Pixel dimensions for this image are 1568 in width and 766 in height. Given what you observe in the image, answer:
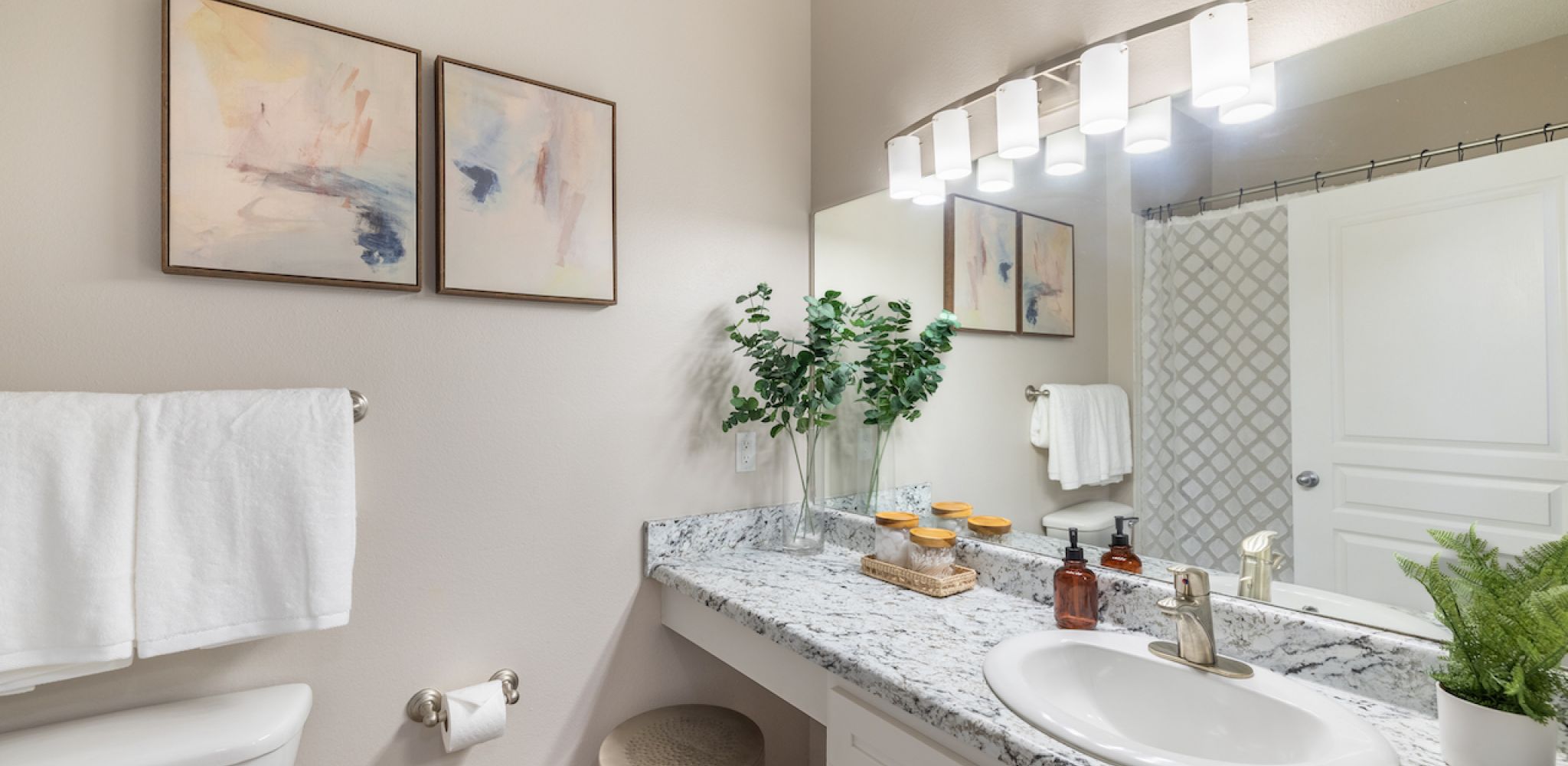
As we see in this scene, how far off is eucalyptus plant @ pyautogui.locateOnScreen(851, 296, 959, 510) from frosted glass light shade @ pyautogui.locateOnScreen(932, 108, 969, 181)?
12.5 inches

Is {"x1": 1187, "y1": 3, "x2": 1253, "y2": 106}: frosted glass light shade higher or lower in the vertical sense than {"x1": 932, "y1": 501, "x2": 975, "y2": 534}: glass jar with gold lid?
higher

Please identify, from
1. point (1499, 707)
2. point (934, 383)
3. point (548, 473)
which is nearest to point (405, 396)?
point (548, 473)

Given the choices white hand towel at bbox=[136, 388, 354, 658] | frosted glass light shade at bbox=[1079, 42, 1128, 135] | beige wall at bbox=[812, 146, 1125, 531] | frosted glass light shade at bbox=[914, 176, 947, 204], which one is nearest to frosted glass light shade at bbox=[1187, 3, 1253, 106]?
frosted glass light shade at bbox=[1079, 42, 1128, 135]

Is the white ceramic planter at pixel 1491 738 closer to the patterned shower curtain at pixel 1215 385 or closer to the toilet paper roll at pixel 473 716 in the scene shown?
the patterned shower curtain at pixel 1215 385

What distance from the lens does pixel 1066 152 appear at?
1.38 meters

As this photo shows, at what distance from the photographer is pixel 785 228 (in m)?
1.86

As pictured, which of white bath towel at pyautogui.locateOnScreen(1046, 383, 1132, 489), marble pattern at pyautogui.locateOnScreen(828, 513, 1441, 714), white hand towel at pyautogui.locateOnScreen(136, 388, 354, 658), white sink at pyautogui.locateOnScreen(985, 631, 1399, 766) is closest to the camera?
white sink at pyautogui.locateOnScreen(985, 631, 1399, 766)

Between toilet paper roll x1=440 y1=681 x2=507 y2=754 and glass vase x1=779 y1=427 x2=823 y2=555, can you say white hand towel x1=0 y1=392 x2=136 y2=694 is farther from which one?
glass vase x1=779 y1=427 x2=823 y2=555

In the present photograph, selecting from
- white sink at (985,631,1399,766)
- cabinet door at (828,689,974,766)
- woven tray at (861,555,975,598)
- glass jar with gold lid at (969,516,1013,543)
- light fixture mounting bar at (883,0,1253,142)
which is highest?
light fixture mounting bar at (883,0,1253,142)

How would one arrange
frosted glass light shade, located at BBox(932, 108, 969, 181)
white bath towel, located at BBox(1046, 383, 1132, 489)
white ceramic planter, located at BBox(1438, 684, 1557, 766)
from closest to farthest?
1. white ceramic planter, located at BBox(1438, 684, 1557, 766)
2. white bath towel, located at BBox(1046, 383, 1132, 489)
3. frosted glass light shade, located at BBox(932, 108, 969, 181)

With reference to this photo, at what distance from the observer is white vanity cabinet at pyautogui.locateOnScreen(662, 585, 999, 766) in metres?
0.96

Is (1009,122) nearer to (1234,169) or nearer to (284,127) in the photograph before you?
(1234,169)

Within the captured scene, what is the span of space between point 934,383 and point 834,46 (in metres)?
0.93

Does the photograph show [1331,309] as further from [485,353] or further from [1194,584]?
[485,353]
